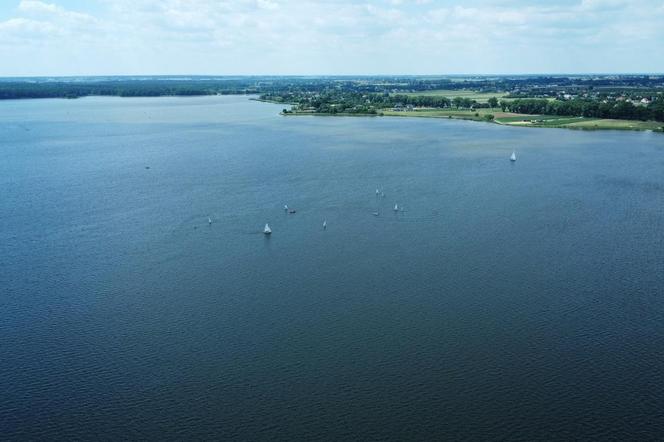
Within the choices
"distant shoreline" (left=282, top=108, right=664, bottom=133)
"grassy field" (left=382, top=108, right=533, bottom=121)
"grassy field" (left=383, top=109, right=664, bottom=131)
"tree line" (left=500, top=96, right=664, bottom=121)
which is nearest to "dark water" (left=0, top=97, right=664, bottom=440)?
"distant shoreline" (left=282, top=108, right=664, bottom=133)

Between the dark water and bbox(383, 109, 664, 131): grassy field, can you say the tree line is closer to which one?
bbox(383, 109, 664, 131): grassy field

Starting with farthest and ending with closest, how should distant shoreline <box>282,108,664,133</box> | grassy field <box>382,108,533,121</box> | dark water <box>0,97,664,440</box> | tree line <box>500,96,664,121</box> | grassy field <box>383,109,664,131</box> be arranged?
grassy field <box>382,108,533,121</box>, tree line <box>500,96,664,121</box>, grassy field <box>383,109,664,131</box>, distant shoreline <box>282,108,664,133</box>, dark water <box>0,97,664,440</box>

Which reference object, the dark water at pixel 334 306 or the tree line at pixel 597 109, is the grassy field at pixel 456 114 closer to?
the tree line at pixel 597 109

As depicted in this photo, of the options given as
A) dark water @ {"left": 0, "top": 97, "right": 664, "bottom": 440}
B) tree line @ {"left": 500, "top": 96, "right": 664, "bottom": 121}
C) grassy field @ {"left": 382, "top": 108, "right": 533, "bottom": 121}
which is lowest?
dark water @ {"left": 0, "top": 97, "right": 664, "bottom": 440}

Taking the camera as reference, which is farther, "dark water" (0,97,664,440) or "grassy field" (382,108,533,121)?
"grassy field" (382,108,533,121)

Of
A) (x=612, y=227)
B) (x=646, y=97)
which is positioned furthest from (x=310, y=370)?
(x=646, y=97)

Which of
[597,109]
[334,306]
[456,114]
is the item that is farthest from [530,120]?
[334,306]
